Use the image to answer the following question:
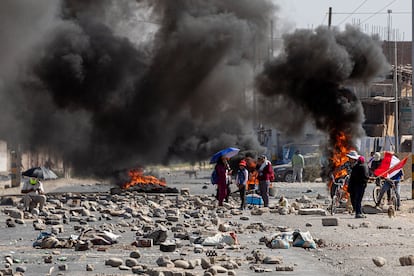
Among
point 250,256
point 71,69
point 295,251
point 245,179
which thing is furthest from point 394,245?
point 71,69

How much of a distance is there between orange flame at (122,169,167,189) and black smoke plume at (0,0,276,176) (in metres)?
1.05

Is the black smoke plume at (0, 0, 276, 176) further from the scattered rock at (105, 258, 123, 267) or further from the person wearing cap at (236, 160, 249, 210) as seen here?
the scattered rock at (105, 258, 123, 267)

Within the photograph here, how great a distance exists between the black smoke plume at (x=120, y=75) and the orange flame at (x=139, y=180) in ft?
3.45

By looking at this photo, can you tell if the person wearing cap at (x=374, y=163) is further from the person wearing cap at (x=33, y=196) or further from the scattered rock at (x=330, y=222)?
the person wearing cap at (x=33, y=196)

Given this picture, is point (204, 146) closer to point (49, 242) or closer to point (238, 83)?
point (238, 83)

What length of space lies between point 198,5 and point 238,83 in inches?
164

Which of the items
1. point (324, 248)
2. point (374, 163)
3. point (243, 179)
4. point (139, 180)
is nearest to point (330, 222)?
point (324, 248)

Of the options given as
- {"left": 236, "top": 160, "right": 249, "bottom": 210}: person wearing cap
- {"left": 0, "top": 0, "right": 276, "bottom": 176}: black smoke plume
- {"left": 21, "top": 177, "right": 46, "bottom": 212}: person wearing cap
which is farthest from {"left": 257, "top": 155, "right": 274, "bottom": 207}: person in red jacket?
{"left": 0, "top": 0, "right": 276, "bottom": 176}: black smoke plume

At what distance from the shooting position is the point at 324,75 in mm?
33250

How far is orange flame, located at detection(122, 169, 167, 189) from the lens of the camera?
38162 mm

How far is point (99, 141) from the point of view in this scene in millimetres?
41938

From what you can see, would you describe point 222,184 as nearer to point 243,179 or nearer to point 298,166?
point 243,179

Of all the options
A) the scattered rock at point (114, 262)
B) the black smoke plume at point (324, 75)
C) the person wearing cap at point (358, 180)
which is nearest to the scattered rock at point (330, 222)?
the person wearing cap at point (358, 180)

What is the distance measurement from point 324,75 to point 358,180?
1146cm
